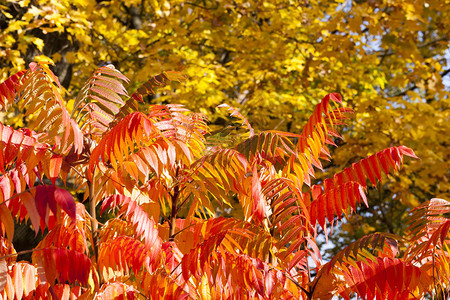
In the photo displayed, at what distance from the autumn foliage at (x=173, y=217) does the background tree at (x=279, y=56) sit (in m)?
4.36

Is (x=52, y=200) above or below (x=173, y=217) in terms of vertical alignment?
above

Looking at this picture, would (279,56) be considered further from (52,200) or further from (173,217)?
(52,200)

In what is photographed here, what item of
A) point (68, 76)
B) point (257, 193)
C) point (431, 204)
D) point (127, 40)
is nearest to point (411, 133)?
point (127, 40)

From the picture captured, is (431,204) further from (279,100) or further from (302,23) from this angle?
(302,23)

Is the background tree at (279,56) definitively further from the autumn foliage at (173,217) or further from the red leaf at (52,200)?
the red leaf at (52,200)

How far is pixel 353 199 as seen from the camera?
2.34m

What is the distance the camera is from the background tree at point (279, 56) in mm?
6805

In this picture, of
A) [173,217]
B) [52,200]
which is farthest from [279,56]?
[52,200]

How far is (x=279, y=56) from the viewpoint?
8.29 metres

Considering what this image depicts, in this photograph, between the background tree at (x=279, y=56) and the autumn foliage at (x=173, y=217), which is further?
the background tree at (x=279, y=56)

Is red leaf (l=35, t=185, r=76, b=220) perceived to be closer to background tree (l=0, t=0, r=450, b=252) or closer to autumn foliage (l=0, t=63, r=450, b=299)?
autumn foliage (l=0, t=63, r=450, b=299)

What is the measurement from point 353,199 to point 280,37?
21.9 ft

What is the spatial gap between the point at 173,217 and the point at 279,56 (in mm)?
6339

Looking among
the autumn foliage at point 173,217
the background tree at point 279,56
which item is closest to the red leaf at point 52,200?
the autumn foliage at point 173,217
